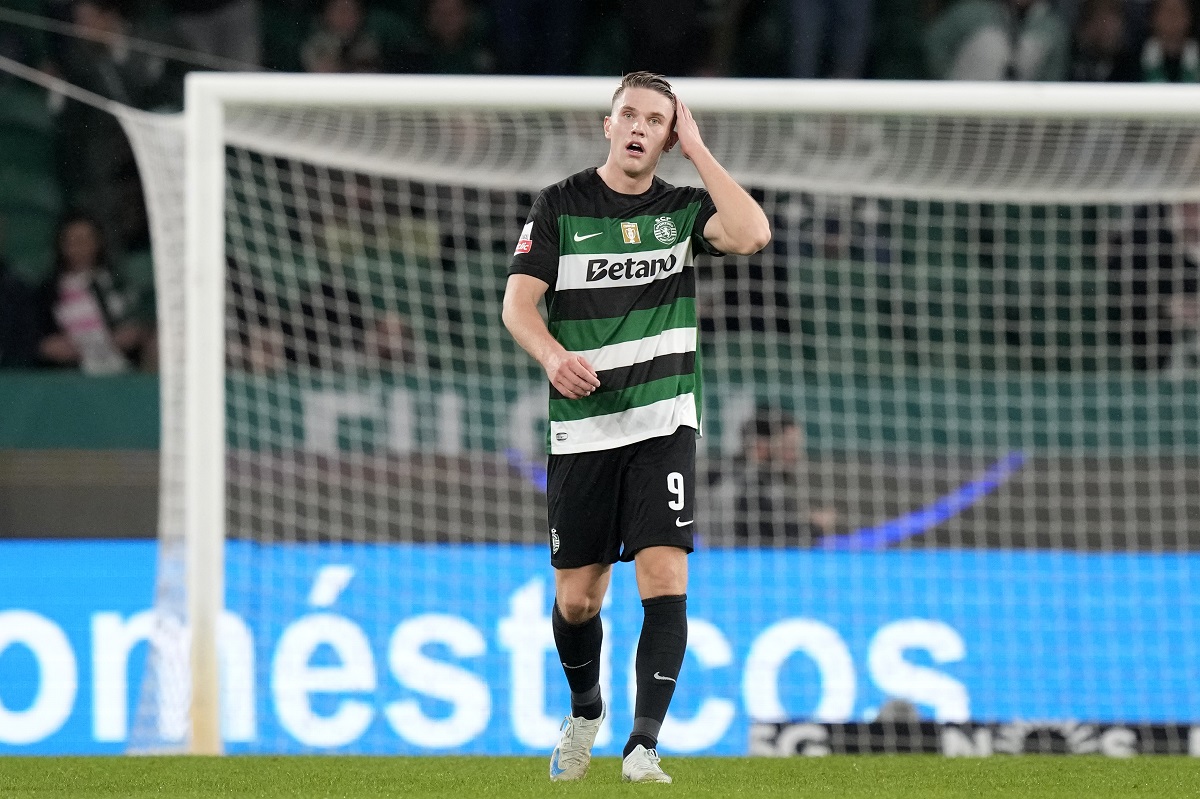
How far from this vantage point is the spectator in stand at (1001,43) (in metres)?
10.3

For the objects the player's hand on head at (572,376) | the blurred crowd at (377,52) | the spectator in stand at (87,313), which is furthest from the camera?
the blurred crowd at (377,52)

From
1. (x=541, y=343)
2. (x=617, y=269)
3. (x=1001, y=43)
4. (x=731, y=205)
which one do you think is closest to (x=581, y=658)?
(x=541, y=343)

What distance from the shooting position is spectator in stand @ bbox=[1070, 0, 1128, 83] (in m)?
10.2

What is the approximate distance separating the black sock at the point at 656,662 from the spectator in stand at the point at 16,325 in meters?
5.55

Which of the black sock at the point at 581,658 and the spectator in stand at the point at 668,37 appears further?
the spectator in stand at the point at 668,37

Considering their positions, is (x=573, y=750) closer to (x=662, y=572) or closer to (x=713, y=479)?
(x=662, y=572)

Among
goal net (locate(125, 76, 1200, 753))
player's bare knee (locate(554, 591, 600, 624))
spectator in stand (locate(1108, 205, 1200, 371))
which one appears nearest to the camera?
player's bare knee (locate(554, 591, 600, 624))

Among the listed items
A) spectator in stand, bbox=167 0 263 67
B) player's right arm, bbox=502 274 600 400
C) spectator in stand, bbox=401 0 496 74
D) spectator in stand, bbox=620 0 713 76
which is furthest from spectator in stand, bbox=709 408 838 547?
spectator in stand, bbox=167 0 263 67

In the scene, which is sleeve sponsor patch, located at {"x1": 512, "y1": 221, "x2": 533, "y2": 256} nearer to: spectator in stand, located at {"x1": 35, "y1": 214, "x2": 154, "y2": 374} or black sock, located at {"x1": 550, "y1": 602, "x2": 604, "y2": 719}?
black sock, located at {"x1": 550, "y1": 602, "x2": 604, "y2": 719}

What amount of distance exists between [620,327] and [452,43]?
265 inches

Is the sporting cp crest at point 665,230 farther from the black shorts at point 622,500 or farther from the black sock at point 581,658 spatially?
the black sock at point 581,658

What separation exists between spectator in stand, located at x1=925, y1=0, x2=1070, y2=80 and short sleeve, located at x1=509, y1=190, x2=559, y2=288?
6616 millimetres

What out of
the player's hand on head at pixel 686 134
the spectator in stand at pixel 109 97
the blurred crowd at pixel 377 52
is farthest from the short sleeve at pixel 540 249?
the spectator in stand at pixel 109 97

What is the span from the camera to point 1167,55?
1012 cm
